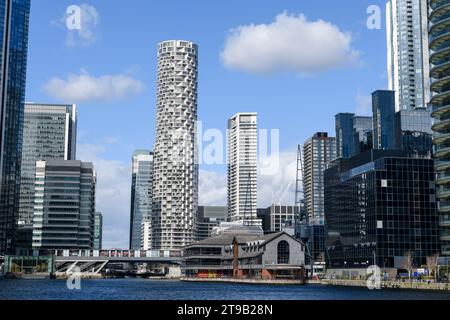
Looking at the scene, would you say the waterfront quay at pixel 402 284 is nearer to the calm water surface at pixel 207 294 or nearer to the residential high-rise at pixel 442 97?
the calm water surface at pixel 207 294

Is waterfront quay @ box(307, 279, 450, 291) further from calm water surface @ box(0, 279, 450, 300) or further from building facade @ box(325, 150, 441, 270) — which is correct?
building facade @ box(325, 150, 441, 270)

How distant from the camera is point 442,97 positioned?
133125 millimetres

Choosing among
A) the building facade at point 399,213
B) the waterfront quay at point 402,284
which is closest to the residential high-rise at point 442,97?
the waterfront quay at point 402,284

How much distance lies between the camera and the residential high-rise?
433 ft

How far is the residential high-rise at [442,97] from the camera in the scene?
13188 cm

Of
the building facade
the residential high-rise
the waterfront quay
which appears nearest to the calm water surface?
the waterfront quay

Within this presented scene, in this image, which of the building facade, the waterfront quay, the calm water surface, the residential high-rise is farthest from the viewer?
the building facade

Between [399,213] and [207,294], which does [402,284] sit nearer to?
[207,294]

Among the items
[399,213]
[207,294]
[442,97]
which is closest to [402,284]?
[442,97]

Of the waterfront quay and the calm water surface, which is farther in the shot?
the waterfront quay

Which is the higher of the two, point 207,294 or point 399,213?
point 399,213

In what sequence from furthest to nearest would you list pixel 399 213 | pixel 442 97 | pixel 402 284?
pixel 399 213 → pixel 402 284 → pixel 442 97
